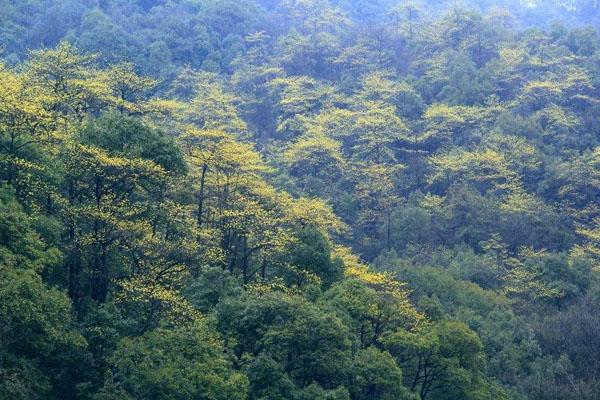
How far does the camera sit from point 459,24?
48.9 m

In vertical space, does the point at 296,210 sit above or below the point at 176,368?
above

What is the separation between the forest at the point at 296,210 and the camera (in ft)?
51.6

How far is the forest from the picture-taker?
1574 cm

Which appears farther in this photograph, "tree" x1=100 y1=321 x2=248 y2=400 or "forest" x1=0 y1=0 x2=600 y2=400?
"forest" x1=0 y1=0 x2=600 y2=400

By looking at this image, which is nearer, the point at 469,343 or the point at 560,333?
the point at 469,343

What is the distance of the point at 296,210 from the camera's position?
23.5 metres

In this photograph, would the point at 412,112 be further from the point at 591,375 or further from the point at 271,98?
the point at 591,375

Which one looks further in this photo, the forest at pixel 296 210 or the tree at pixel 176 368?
the forest at pixel 296 210

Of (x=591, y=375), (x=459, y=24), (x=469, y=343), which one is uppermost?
(x=459, y=24)

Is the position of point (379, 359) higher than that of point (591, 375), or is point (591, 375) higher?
point (379, 359)

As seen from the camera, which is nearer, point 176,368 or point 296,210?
point 176,368

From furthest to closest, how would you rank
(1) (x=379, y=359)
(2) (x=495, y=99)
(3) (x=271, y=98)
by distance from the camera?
(3) (x=271, y=98)
(2) (x=495, y=99)
(1) (x=379, y=359)

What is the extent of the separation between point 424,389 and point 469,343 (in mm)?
1815

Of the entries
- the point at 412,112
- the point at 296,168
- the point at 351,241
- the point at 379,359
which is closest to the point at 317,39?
the point at 412,112
